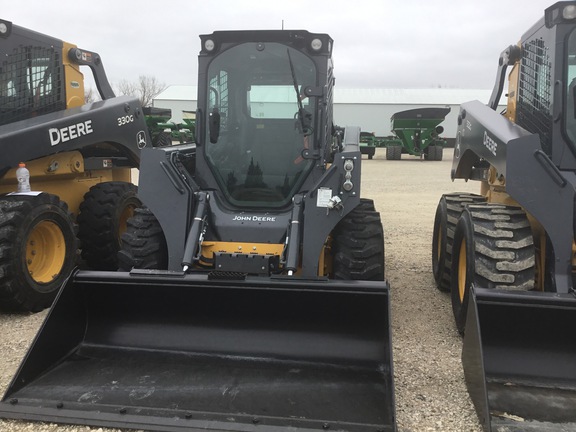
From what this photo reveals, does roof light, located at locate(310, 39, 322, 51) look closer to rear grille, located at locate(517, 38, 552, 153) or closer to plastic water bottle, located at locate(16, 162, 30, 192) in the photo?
rear grille, located at locate(517, 38, 552, 153)

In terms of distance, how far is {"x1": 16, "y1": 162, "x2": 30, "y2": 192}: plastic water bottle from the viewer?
15.6 ft

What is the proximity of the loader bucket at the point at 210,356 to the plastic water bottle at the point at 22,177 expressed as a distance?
1.69m

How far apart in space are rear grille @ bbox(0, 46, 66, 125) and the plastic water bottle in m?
0.76

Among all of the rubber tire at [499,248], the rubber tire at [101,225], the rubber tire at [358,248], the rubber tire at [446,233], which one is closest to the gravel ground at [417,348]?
the rubber tire at [446,233]

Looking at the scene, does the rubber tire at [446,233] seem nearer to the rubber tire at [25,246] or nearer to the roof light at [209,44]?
the roof light at [209,44]

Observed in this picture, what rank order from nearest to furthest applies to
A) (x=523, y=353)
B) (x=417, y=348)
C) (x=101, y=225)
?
(x=523, y=353)
(x=417, y=348)
(x=101, y=225)

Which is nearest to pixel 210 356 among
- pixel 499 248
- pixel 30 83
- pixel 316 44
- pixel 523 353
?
pixel 523 353

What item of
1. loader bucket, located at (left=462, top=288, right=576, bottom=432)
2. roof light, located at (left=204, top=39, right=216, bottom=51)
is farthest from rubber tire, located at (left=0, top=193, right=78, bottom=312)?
loader bucket, located at (left=462, top=288, right=576, bottom=432)

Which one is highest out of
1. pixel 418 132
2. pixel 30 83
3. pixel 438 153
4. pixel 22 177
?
pixel 418 132

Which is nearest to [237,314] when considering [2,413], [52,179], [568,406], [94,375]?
[94,375]

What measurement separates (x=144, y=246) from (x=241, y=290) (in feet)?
3.77

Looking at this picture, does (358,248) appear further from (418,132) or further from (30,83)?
(418,132)

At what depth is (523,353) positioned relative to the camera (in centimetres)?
316

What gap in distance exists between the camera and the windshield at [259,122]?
15.1 ft
